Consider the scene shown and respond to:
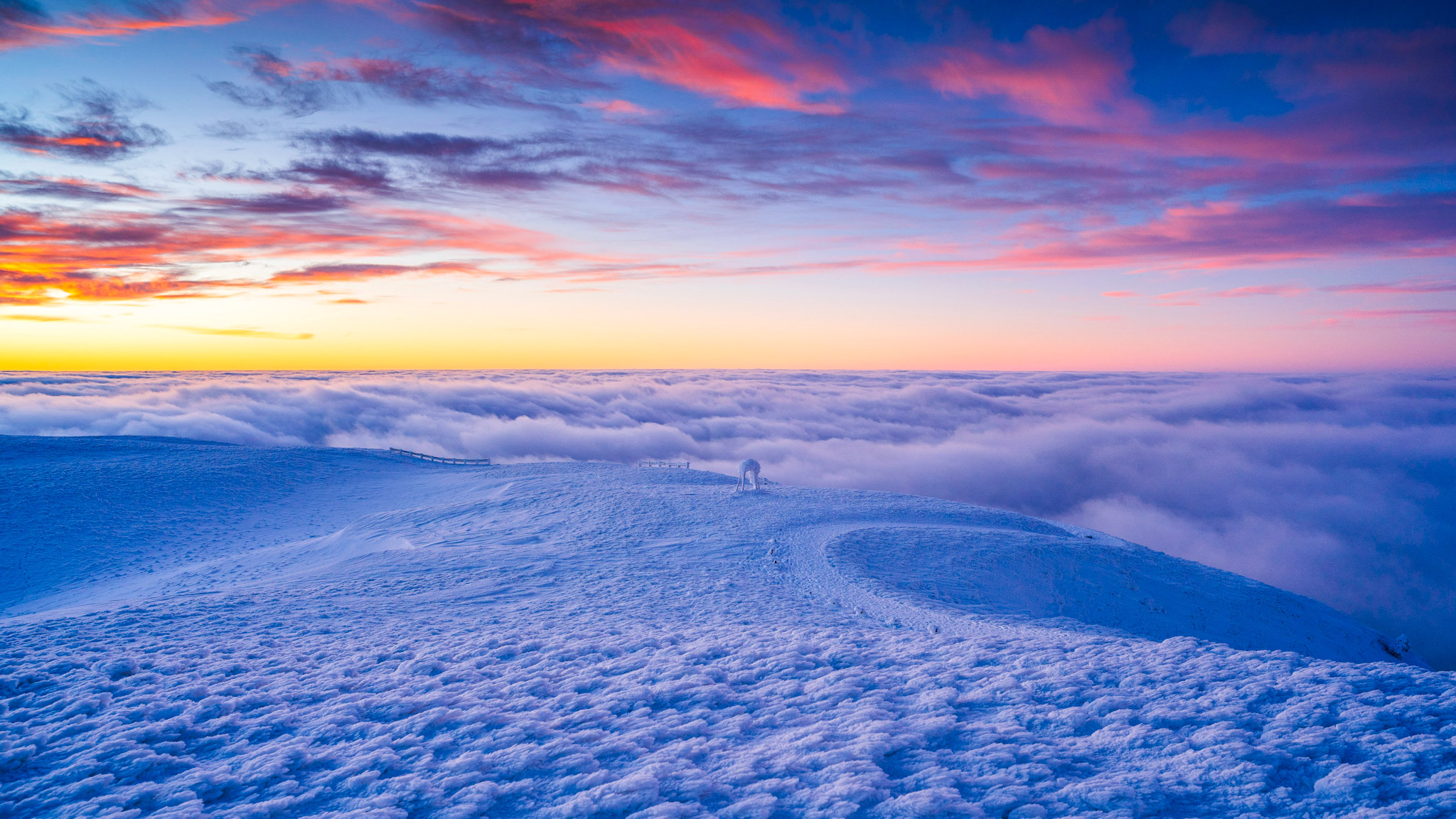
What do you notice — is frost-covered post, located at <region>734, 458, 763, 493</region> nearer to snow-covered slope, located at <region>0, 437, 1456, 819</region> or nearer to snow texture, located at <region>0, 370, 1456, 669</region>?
snow-covered slope, located at <region>0, 437, 1456, 819</region>

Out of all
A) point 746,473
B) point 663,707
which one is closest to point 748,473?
point 746,473

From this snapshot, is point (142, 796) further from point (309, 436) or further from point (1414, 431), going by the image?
point (1414, 431)

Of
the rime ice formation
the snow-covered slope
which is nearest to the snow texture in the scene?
the rime ice formation

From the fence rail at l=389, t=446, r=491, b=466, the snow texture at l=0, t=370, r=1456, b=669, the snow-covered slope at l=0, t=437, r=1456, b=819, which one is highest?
the snow-covered slope at l=0, t=437, r=1456, b=819

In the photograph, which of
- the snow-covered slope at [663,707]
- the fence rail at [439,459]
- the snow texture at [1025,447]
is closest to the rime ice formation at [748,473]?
the snow-covered slope at [663,707]

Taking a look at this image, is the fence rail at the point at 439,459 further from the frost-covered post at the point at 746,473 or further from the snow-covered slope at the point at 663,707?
the snow-covered slope at the point at 663,707

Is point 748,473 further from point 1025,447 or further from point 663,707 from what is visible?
point 1025,447
